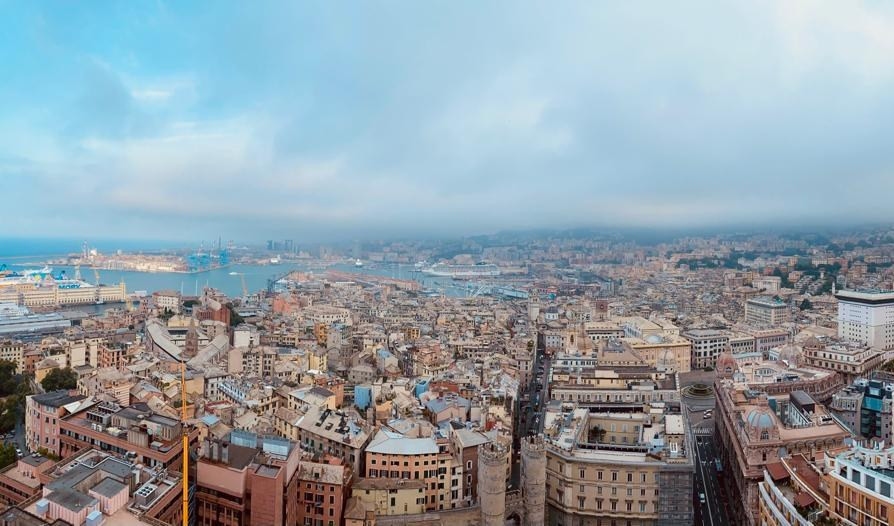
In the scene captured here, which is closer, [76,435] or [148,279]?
[76,435]

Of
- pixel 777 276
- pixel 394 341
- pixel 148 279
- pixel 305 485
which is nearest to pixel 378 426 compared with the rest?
pixel 305 485

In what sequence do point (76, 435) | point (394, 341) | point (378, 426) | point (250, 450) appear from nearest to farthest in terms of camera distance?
point (250, 450) < point (76, 435) < point (378, 426) < point (394, 341)

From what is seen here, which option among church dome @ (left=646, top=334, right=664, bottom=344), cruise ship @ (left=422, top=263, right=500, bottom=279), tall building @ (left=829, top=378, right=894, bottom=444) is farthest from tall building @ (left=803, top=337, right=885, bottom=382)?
cruise ship @ (left=422, top=263, right=500, bottom=279)

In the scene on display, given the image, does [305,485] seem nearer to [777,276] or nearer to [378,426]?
[378,426]

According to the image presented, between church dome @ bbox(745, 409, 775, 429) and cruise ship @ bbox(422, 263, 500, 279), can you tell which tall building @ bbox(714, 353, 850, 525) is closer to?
church dome @ bbox(745, 409, 775, 429)

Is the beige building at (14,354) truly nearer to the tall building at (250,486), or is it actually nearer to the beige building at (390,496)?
the tall building at (250,486)

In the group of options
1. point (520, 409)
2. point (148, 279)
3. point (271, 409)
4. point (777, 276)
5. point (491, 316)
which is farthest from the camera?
point (148, 279)

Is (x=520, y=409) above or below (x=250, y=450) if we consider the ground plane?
below
